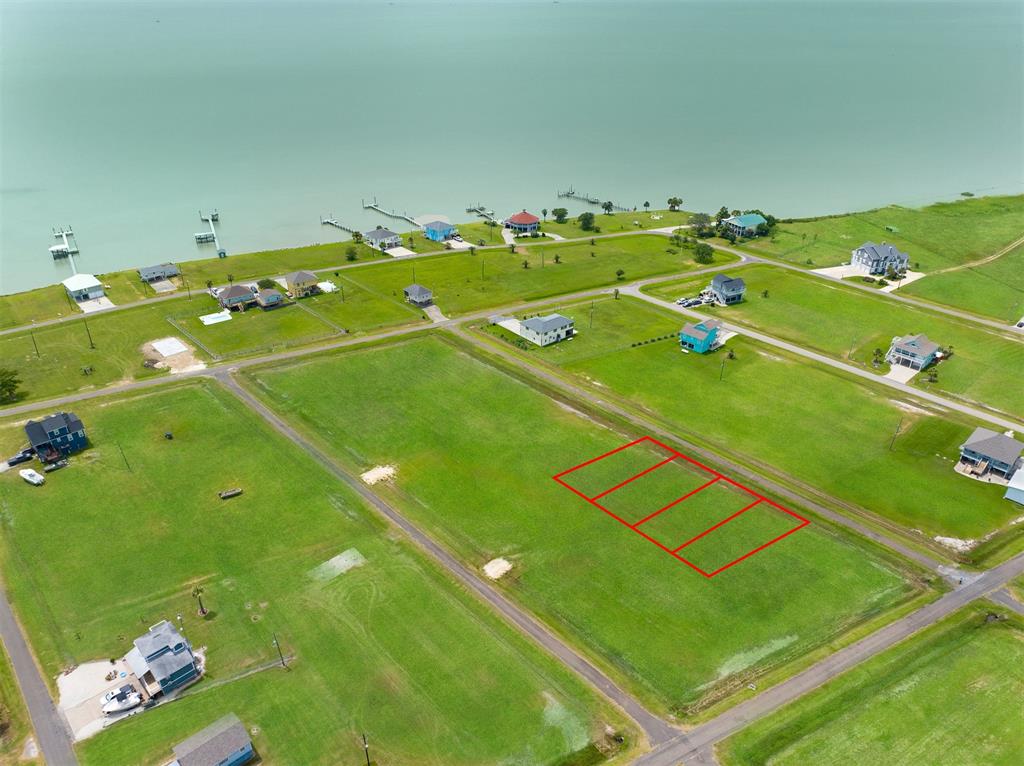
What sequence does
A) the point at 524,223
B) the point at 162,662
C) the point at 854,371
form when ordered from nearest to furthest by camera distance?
1. the point at 162,662
2. the point at 854,371
3. the point at 524,223

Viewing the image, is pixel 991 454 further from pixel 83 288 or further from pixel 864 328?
pixel 83 288

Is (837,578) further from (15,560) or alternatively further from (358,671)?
(15,560)

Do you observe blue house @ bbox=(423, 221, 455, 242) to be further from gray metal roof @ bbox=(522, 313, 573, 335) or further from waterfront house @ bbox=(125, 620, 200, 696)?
waterfront house @ bbox=(125, 620, 200, 696)

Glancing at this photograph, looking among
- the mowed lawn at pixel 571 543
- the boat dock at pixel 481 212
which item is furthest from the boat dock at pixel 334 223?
the mowed lawn at pixel 571 543

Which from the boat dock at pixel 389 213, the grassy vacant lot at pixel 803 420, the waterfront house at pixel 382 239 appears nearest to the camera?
the grassy vacant lot at pixel 803 420

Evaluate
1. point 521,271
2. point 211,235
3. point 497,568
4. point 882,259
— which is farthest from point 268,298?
point 882,259

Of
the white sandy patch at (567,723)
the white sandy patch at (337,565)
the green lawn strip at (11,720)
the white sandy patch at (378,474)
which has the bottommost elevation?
the white sandy patch at (567,723)

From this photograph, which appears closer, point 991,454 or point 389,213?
point 991,454

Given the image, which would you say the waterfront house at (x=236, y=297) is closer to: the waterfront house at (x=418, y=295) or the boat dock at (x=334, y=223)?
the waterfront house at (x=418, y=295)
